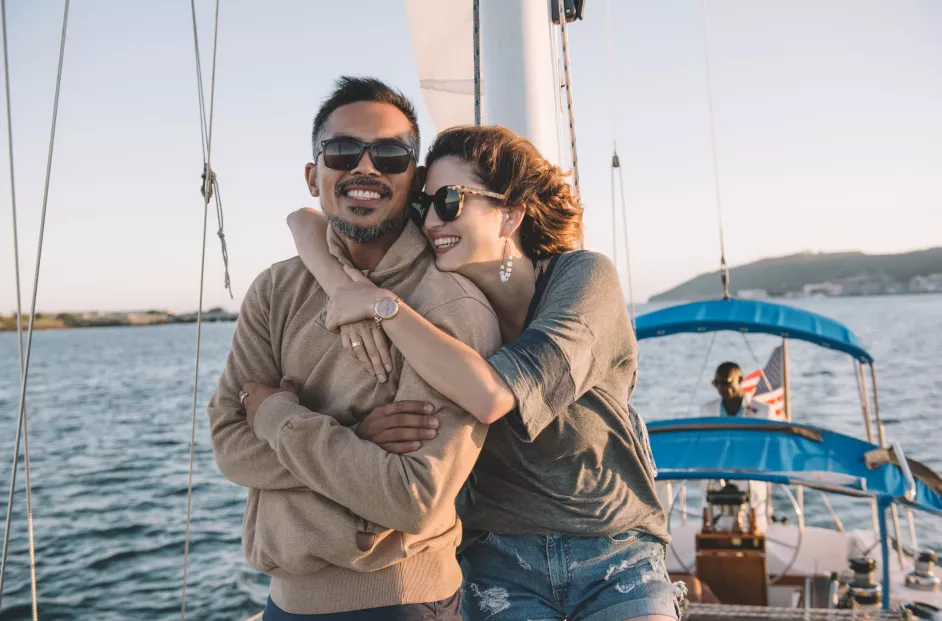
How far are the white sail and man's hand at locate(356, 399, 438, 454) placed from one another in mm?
2758

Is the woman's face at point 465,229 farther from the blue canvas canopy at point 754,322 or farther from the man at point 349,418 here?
the blue canvas canopy at point 754,322

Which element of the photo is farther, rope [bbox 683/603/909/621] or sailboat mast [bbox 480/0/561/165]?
rope [bbox 683/603/909/621]

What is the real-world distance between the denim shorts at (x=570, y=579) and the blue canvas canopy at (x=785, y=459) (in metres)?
3.17

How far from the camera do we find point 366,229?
2240 mm

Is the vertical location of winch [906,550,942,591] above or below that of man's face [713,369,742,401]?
below

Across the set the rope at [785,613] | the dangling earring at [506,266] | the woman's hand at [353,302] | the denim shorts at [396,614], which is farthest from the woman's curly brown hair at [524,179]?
the rope at [785,613]

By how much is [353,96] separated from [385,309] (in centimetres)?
69

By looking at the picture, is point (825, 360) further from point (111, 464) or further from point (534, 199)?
point (534, 199)

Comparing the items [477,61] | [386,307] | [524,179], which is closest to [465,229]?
[524,179]

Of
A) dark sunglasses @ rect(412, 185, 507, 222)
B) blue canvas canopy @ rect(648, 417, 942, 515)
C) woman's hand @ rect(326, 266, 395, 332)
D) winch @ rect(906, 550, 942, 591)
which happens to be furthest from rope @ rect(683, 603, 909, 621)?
woman's hand @ rect(326, 266, 395, 332)

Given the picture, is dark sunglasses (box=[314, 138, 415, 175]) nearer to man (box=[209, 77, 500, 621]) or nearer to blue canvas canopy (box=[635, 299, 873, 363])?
man (box=[209, 77, 500, 621])

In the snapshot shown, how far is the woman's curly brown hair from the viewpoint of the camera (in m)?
2.31

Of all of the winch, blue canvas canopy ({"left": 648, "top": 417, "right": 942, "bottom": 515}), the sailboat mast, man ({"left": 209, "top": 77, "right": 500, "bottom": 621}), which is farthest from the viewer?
the winch

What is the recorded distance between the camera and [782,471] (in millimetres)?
5098
